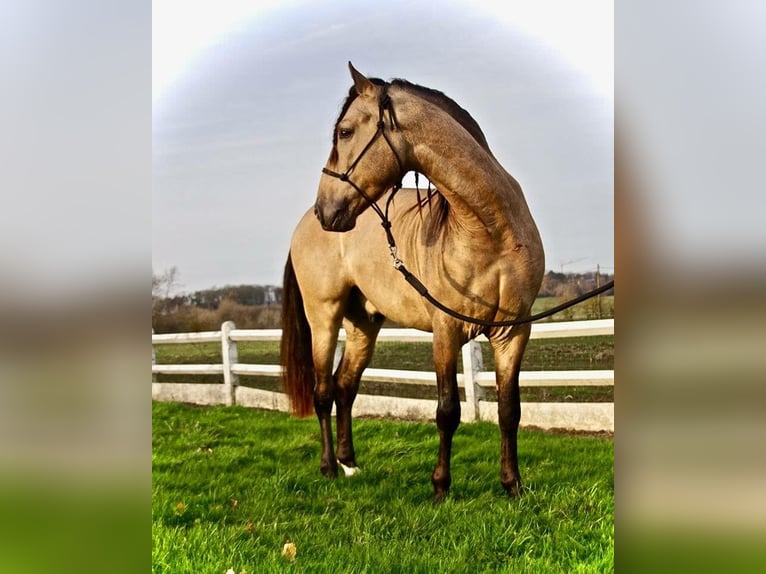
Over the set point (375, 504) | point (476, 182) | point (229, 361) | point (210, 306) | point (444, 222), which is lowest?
point (375, 504)

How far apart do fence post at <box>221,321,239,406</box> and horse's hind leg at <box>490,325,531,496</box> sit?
1.26 meters

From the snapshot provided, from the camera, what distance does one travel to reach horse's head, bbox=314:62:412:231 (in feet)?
8.02

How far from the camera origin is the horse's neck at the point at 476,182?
2414 millimetres

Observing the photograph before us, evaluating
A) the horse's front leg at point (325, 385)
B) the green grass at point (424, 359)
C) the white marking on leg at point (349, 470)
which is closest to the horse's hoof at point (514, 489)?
the green grass at point (424, 359)

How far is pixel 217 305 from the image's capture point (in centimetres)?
298

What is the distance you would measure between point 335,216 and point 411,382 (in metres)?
0.92

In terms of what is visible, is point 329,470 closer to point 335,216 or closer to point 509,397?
point 509,397

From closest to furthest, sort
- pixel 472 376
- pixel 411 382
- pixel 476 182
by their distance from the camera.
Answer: pixel 476 182
pixel 411 382
pixel 472 376

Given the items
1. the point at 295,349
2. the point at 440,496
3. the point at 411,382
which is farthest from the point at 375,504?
the point at 295,349

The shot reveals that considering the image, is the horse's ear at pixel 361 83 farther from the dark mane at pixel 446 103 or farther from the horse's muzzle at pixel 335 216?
the horse's muzzle at pixel 335 216

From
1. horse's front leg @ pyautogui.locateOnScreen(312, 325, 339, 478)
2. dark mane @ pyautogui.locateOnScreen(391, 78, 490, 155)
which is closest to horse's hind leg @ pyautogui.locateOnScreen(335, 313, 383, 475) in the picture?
horse's front leg @ pyautogui.locateOnScreen(312, 325, 339, 478)

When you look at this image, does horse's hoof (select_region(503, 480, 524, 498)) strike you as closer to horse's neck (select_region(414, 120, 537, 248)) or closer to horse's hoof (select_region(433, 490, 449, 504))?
horse's hoof (select_region(433, 490, 449, 504))

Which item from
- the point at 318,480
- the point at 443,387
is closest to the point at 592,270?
the point at 443,387
